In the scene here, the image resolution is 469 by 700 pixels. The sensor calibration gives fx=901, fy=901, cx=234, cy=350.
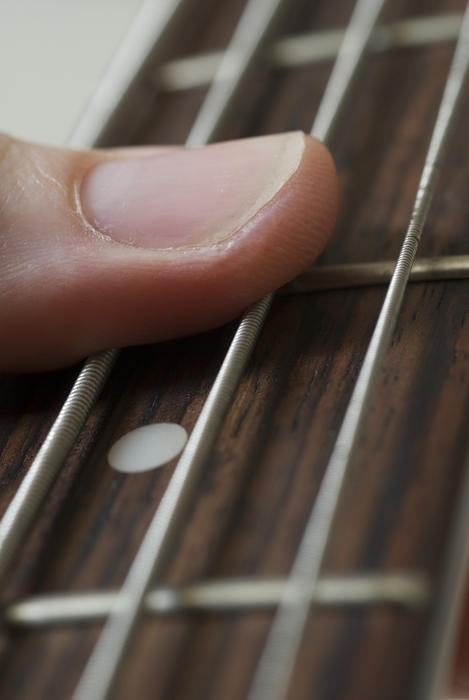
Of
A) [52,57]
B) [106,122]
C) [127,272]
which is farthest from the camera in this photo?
[52,57]

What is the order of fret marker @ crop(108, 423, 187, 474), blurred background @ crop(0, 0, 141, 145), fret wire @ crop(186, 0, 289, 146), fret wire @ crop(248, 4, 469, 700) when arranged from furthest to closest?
blurred background @ crop(0, 0, 141, 145) < fret wire @ crop(186, 0, 289, 146) < fret marker @ crop(108, 423, 187, 474) < fret wire @ crop(248, 4, 469, 700)

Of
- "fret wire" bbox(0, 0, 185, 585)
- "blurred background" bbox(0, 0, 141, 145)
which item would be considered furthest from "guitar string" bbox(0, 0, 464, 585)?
"blurred background" bbox(0, 0, 141, 145)

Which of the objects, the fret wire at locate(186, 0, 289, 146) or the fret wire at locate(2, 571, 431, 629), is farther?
the fret wire at locate(186, 0, 289, 146)

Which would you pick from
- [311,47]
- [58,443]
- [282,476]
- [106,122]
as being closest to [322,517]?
[282,476]

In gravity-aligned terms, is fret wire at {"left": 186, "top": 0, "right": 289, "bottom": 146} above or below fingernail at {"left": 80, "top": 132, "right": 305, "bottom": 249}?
below

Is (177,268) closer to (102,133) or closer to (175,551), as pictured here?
(175,551)

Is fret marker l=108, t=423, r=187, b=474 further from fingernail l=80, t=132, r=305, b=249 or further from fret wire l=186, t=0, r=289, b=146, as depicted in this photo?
fret wire l=186, t=0, r=289, b=146

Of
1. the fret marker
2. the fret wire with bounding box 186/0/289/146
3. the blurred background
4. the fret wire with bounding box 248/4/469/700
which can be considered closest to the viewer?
the fret wire with bounding box 248/4/469/700

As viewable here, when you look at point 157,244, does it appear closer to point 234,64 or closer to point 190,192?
point 190,192
